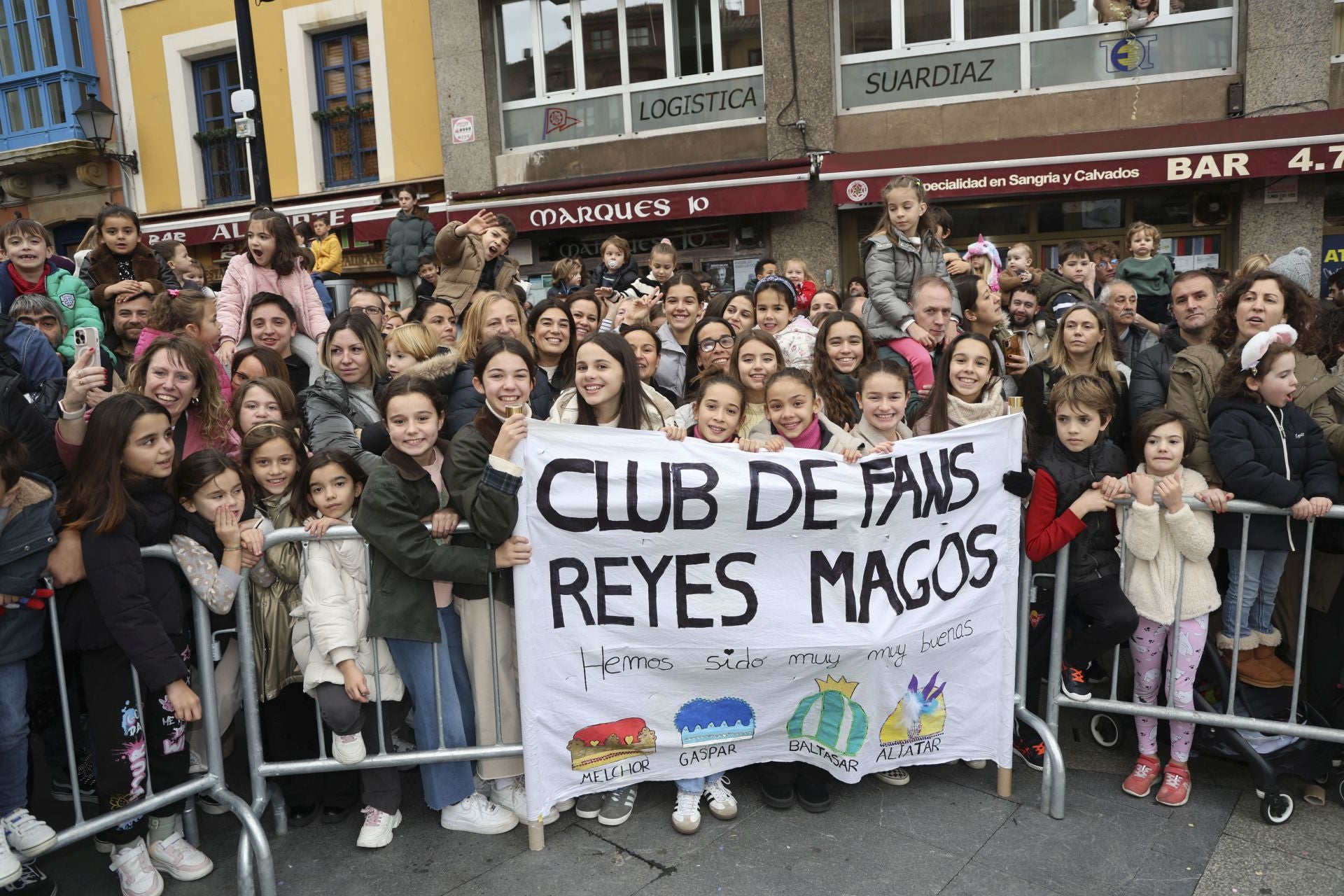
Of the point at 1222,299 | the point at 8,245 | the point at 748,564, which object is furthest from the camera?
the point at 8,245

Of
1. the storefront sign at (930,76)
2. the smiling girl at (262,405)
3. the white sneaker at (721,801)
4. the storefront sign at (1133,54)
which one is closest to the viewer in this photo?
the white sneaker at (721,801)

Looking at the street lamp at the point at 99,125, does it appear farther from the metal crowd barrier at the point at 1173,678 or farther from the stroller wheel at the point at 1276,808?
the stroller wheel at the point at 1276,808

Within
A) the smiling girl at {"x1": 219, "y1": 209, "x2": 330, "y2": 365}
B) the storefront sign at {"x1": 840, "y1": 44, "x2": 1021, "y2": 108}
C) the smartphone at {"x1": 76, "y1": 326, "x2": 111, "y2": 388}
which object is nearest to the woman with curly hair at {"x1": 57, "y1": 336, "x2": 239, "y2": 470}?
the smartphone at {"x1": 76, "y1": 326, "x2": 111, "y2": 388}

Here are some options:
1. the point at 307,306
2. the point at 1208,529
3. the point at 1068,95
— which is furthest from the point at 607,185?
the point at 1208,529

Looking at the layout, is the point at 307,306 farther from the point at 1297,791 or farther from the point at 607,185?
the point at 607,185

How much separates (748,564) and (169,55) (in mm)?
17263

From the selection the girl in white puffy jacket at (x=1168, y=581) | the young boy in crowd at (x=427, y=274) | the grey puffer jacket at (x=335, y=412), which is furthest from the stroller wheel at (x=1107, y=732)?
the young boy in crowd at (x=427, y=274)

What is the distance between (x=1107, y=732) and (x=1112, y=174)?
8.66m

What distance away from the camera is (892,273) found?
580cm

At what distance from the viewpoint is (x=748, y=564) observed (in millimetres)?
3594

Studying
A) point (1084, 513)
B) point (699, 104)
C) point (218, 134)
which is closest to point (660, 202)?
point (699, 104)

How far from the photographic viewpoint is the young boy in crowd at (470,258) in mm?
6602

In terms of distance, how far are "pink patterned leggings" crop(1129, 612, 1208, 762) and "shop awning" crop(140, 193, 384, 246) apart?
1324 centimetres

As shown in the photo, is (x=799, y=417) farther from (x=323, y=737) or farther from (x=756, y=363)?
(x=323, y=737)
